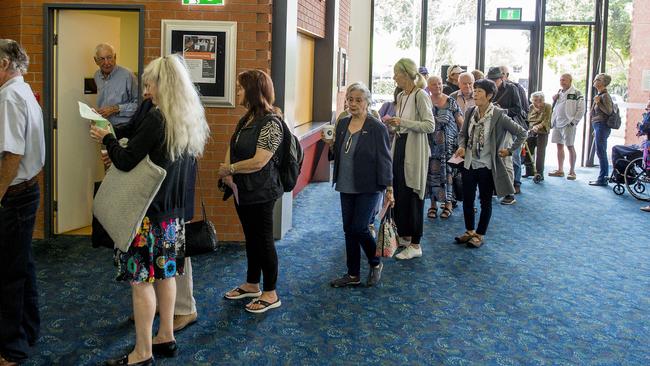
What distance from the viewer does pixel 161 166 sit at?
319 centimetres

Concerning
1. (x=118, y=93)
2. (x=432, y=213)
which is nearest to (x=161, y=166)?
(x=118, y=93)

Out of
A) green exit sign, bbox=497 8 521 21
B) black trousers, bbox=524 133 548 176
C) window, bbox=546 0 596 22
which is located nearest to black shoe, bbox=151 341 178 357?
black trousers, bbox=524 133 548 176

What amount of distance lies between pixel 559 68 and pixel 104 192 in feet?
37.7

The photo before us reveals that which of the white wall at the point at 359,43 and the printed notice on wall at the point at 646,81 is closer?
the printed notice on wall at the point at 646,81

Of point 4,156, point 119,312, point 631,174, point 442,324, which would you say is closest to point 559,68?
point 631,174

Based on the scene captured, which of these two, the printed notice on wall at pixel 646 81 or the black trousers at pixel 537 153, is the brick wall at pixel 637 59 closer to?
the printed notice on wall at pixel 646 81

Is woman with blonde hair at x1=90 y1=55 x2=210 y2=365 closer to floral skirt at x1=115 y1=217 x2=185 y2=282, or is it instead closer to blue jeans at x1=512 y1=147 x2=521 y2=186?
floral skirt at x1=115 y1=217 x2=185 y2=282

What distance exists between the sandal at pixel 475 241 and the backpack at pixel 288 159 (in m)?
2.51

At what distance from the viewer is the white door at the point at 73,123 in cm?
612

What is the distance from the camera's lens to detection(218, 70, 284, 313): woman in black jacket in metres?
4.10

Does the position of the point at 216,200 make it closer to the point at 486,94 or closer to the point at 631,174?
the point at 486,94

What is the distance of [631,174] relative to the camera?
30.5 ft

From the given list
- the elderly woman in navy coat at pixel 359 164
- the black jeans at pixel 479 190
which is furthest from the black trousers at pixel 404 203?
the elderly woman in navy coat at pixel 359 164

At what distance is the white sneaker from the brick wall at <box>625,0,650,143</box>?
8.73 metres
